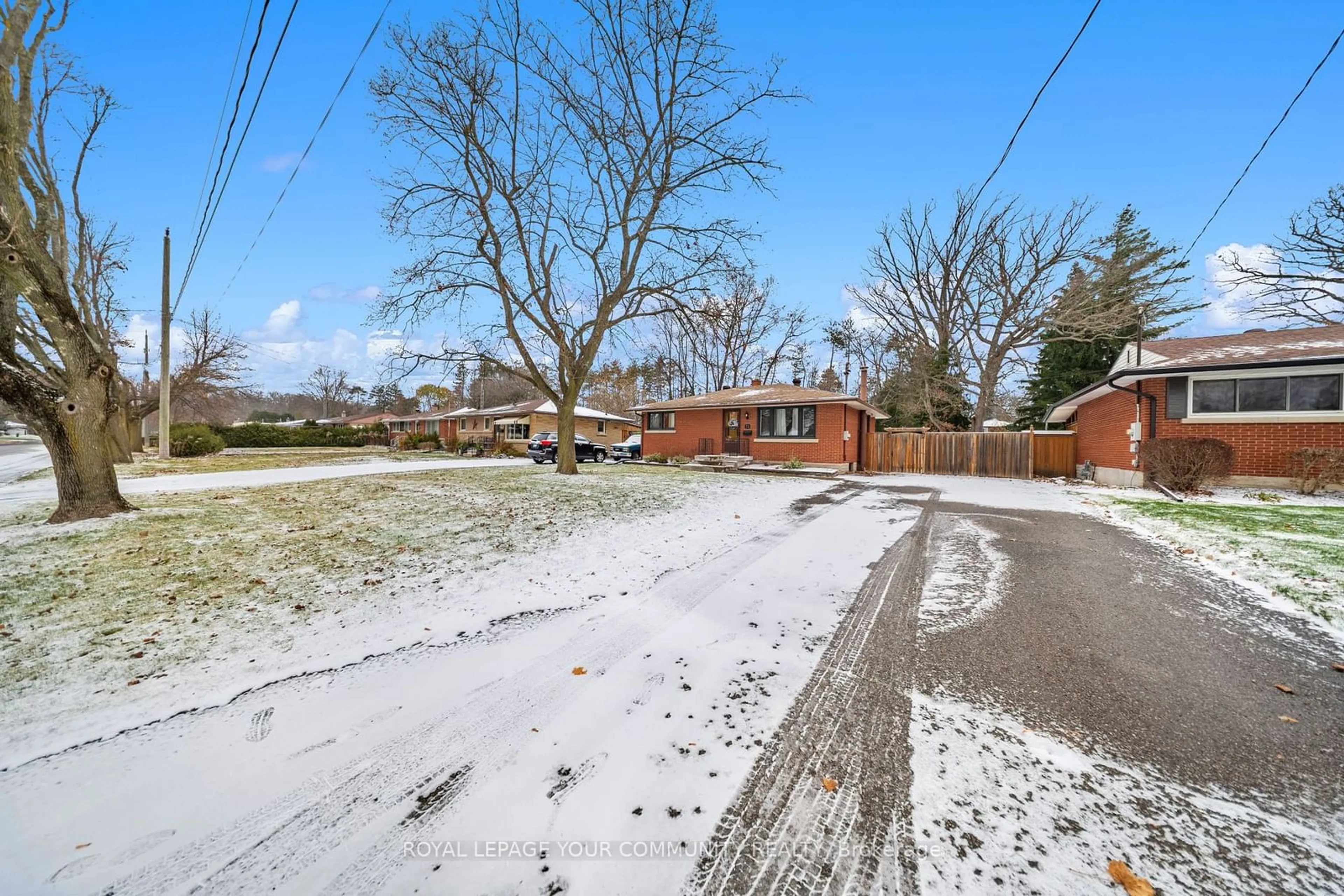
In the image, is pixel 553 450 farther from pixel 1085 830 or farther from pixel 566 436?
pixel 1085 830

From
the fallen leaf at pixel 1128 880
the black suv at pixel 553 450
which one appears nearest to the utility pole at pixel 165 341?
the black suv at pixel 553 450

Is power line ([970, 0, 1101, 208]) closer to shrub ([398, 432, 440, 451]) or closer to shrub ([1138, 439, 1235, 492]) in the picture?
shrub ([1138, 439, 1235, 492])

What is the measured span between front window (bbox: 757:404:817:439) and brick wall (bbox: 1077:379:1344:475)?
8853mm

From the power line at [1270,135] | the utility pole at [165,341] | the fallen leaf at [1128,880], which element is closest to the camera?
the fallen leaf at [1128,880]

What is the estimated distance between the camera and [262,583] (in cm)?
428

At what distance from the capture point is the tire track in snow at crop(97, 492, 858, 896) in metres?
1.57

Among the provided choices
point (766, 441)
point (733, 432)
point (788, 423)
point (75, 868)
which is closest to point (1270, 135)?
point (75, 868)

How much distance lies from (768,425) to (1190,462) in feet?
40.3

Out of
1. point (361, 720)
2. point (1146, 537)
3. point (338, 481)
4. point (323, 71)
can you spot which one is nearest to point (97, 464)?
point (338, 481)

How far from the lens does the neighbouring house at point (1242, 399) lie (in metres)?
11.1

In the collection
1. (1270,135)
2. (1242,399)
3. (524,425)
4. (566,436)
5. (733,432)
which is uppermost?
(1270,135)

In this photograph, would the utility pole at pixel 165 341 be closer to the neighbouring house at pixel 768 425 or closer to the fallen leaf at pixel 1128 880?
the neighbouring house at pixel 768 425

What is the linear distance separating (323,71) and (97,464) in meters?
6.40

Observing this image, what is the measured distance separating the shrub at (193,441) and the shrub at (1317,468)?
1499 inches
